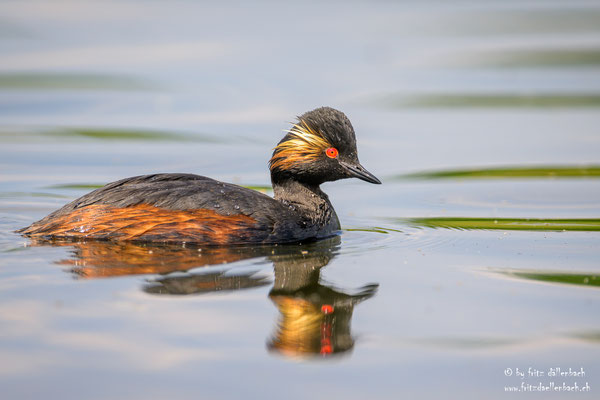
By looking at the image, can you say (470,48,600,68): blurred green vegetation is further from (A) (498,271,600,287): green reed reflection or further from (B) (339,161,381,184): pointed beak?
(A) (498,271,600,287): green reed reflection

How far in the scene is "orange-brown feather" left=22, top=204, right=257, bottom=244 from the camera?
339 inches

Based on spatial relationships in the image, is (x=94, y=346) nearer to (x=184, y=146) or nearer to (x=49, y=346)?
(x=49, y=346)

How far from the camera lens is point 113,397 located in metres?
5.33

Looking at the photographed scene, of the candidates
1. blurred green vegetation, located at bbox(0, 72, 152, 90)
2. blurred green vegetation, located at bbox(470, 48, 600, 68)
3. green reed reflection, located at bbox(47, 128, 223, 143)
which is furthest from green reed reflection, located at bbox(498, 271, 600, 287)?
blurred green vegetation, located at bbox(470, 48, 600, 68)

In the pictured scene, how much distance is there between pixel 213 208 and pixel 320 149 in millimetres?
1343

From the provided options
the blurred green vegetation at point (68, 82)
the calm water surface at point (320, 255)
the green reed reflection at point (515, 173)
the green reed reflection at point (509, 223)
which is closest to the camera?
the calm water surface at point (320, 255)

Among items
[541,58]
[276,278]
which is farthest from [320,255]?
[541,58]

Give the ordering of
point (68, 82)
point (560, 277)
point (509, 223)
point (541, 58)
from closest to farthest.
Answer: point (560, 277) → point (509, 223) → point (68, 82) → point (541, 58)

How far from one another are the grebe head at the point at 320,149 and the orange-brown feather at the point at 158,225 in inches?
43.1

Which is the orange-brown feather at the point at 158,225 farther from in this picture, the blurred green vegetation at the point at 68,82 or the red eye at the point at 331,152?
the blurred green vegetation at the point at 68,82

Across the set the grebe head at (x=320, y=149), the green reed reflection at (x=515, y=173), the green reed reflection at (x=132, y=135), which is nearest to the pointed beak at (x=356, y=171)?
the grebe head at (x=320, y=149)

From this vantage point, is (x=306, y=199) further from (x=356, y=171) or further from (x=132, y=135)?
(x=132, y=135)

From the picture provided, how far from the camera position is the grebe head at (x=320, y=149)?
941 cm

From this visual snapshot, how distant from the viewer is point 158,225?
8.61 metres
